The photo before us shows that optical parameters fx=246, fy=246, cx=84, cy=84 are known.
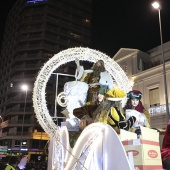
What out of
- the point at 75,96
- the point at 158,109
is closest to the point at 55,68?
the point at 75,96

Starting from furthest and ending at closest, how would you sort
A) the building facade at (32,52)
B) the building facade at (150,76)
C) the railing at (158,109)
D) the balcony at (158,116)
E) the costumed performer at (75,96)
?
the building facade at (32,52) < the building facade at (150,76) < the railing at (158,109) < the balcony at (158,116) < the costumed performer at (75,96)

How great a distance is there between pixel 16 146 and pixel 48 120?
3987cm

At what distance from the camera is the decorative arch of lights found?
688 cm

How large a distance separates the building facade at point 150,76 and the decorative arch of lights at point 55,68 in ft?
36.3

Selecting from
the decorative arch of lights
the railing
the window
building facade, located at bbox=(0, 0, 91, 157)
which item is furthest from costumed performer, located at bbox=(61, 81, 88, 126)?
building facade, located at bbox=(0, 0, 91, 157)

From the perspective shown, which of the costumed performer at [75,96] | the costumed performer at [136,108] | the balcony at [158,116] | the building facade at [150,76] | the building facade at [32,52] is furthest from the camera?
the building facade at [32,52]

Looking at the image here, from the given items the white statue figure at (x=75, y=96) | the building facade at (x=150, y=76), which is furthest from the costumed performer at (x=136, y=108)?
the building facade at (x=150, y=76)

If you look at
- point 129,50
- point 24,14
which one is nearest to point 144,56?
point 129,50

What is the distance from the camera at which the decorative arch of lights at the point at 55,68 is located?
688 cm

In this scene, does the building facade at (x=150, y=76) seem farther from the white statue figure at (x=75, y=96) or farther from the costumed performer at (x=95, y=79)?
the white statue figure at (x=75, y=96)

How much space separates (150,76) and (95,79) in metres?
16.7

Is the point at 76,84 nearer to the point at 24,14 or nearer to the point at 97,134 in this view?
the point at 97,134

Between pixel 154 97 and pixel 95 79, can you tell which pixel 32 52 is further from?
pixel 95 79

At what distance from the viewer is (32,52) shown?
49.2m
